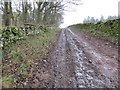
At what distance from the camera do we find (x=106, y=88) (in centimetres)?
443

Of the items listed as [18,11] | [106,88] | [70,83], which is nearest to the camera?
[106,88]

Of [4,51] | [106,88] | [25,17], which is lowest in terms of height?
[106,88]

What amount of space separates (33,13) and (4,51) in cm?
1761

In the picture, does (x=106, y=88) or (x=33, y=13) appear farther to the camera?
(x=33, y=13)

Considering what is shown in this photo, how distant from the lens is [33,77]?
528 centimetres

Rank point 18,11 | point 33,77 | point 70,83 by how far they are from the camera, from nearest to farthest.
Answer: point 70,83 → point 33,77 → point 18,11

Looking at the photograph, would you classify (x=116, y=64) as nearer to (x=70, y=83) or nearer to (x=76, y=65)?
(x=76, y=65)

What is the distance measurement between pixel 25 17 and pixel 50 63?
41.7 feet

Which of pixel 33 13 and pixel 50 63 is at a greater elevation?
pixel 33 13

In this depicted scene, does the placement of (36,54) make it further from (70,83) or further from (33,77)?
(70,83)

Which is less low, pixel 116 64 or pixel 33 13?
pixel 33 13

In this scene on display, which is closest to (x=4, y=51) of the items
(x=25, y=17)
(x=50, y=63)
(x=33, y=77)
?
(x=50, y=63)

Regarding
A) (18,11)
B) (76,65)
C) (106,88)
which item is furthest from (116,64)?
(18,11)

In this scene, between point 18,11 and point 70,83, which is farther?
point 18,11
